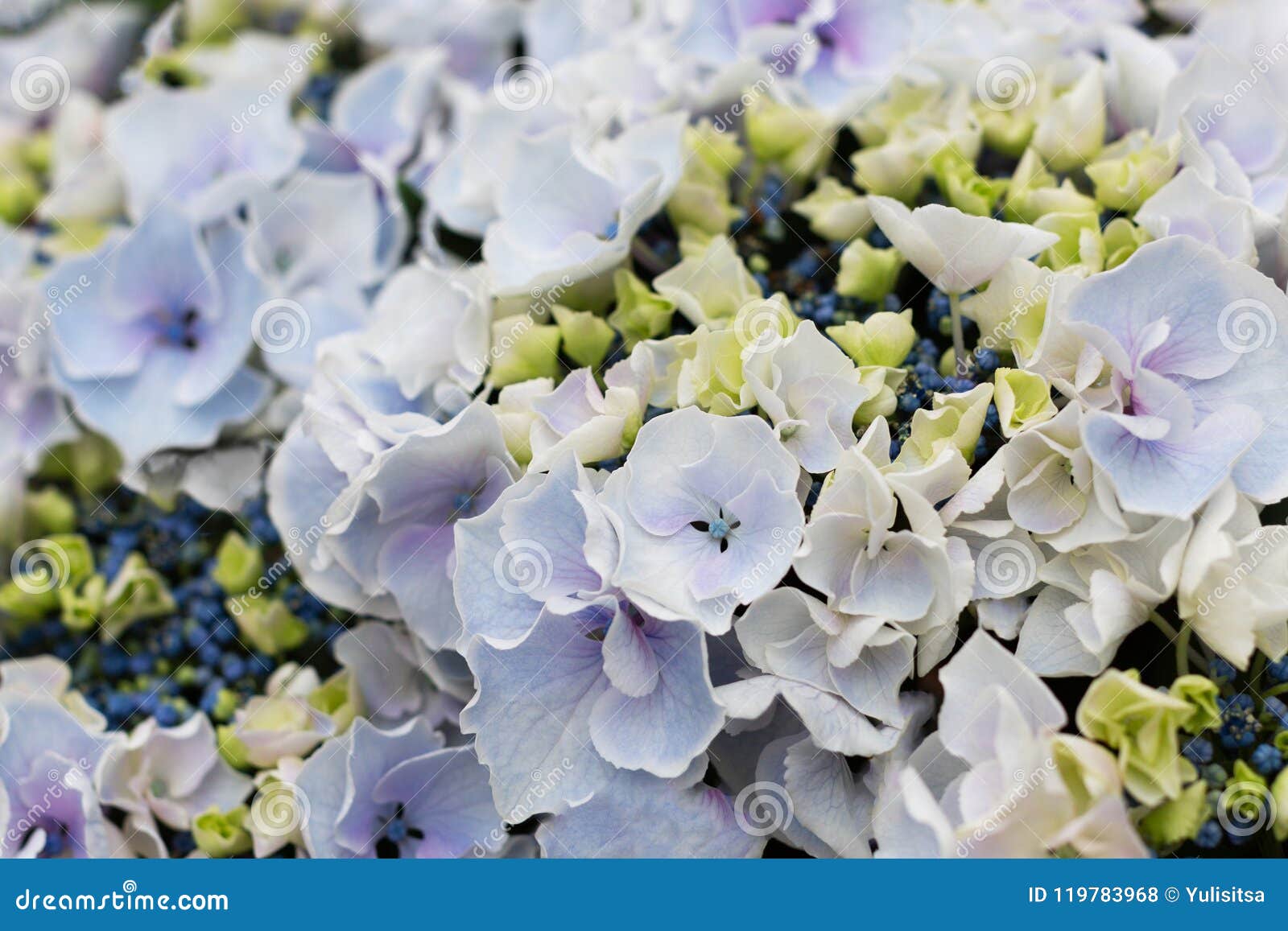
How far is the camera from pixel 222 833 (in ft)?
2.81

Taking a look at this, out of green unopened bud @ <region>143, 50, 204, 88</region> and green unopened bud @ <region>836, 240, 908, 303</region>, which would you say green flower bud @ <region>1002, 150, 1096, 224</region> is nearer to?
green unopened bud @ <region>836, 240, 908, 303</region>

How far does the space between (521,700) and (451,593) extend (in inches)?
5.1

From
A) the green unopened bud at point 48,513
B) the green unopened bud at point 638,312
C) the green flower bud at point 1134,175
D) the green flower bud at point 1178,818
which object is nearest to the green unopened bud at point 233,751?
the green unopened bud at point 48,513

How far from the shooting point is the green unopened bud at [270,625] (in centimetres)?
93

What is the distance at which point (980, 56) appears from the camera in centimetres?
92

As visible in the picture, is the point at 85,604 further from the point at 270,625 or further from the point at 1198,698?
the point at 1198,698

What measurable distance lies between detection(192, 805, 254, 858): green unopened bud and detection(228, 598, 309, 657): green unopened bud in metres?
0.13

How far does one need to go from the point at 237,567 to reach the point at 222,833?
0.22 meters

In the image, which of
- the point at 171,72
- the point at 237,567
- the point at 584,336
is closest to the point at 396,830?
the point at 237,567

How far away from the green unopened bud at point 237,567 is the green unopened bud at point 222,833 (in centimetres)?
18

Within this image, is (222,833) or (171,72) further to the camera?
(171,72)

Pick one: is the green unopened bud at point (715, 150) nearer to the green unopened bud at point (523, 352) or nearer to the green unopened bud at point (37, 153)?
the green unopened bud at point (523, 352)

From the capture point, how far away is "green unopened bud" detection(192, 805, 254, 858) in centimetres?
85

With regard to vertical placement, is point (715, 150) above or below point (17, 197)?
above
